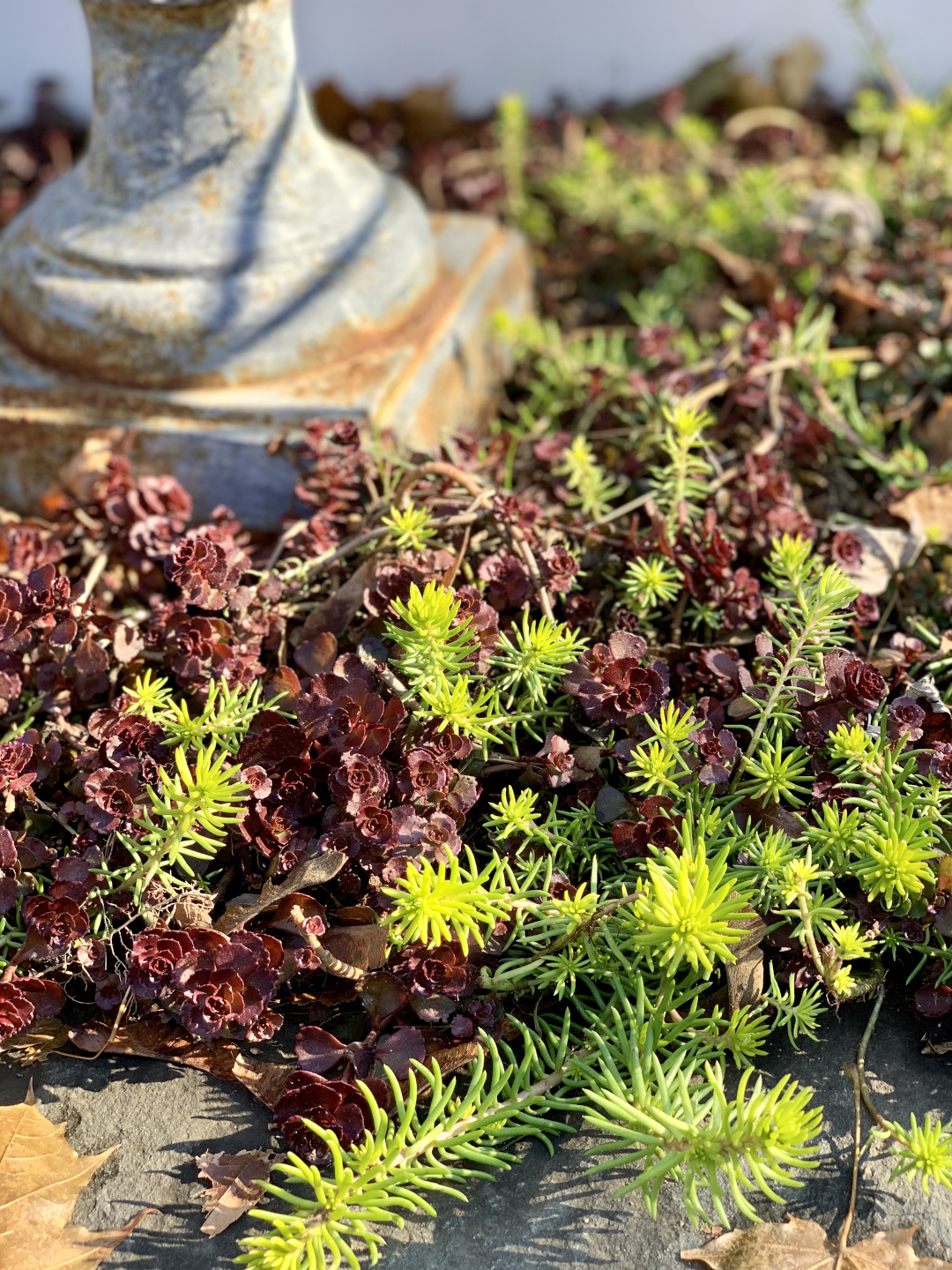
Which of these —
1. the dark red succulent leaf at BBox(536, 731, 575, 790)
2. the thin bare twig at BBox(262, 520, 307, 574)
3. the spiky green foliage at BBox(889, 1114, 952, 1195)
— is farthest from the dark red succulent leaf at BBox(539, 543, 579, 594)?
the spiky green foliage at BBox(889, 1114, 952, 1195)

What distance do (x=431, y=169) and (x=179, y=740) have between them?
112 inches

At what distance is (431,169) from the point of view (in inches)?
150

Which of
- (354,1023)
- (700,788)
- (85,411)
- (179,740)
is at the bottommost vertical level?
(354,1023)

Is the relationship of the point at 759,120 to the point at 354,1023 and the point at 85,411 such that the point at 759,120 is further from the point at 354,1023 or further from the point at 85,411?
the point at 354,1023

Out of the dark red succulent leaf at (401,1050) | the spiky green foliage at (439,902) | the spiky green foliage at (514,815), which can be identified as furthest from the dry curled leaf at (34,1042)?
the spiky green foliage at (514,815)

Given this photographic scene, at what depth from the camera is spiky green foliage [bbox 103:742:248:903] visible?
4.69ft

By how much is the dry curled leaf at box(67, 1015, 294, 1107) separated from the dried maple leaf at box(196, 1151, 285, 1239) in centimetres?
11

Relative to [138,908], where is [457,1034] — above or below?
below

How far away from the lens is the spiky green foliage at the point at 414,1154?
1.25 meters

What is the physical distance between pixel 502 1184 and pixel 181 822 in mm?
650

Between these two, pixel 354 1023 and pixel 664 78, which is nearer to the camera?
pixel 354 1023

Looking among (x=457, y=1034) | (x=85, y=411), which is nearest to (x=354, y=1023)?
(x=457, y=1034)

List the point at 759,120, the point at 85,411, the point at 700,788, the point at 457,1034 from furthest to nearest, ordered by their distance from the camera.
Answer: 1. the point at 759,120
2. the point at 85,411
3. the point at 700,788
4. the point at 457,1034

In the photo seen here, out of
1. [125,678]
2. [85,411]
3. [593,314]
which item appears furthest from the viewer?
[593,314]
